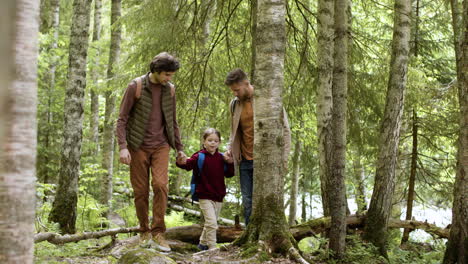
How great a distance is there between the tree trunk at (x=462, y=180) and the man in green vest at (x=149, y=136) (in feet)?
14.1

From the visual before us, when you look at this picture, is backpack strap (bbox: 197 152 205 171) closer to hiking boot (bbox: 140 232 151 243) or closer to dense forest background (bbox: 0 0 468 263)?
hiking boot (bbox: 140 232 151 243)

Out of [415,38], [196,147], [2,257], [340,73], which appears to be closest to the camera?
[2,257]

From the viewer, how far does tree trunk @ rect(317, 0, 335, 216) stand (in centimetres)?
843

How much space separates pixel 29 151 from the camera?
217 cm

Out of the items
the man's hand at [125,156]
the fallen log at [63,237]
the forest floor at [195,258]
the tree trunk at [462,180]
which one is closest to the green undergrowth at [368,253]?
the tree trunk at [462,180]

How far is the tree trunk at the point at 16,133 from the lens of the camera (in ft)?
6.91

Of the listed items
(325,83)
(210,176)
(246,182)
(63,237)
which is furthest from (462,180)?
(63,237)

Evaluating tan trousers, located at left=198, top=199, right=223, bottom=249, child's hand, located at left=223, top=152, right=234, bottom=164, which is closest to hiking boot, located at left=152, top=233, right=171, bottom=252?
tan trousers, located at left=198, top=199, right=223, bottom=249

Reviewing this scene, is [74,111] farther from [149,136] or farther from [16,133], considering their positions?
[16,133]

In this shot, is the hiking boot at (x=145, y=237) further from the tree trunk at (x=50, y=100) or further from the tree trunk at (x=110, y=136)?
the tree trunk at (x=50, y=100)

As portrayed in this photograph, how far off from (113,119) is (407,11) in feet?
21.2

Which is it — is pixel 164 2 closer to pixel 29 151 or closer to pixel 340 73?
pixel 340 73

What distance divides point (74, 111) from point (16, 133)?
703cm

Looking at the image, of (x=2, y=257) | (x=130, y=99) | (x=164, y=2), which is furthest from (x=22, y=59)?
(x=164, y=2)
